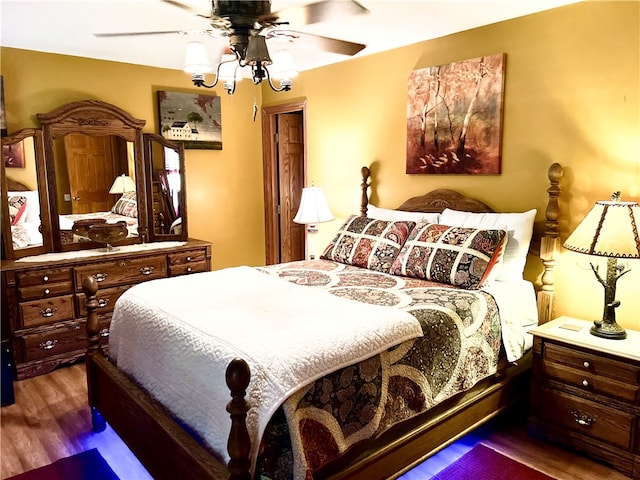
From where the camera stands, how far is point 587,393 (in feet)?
7.88

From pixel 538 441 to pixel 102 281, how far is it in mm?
3147

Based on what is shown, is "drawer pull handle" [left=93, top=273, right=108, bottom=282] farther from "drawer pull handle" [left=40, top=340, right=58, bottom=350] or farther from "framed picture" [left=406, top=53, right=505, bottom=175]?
"framed picture" [left=406, top=53, right=505, bottom=175]

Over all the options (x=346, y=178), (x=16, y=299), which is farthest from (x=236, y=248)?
(x=16, y=299)

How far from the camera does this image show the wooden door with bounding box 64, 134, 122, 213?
3.83 meters

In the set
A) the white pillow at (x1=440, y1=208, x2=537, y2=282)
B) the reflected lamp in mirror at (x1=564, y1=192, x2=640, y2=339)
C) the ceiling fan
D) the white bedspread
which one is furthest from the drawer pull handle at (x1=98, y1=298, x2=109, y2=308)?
the reflected lamp in mirror at (x1=564, y1=192, x2=640, y2=339)

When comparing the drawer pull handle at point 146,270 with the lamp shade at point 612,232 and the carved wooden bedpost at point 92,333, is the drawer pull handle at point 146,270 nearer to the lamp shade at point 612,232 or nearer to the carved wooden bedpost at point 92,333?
the carved wooden bedpost at point 92,333

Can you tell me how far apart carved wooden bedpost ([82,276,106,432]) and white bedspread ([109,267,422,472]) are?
0.11m

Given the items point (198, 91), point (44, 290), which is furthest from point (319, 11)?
point (198, 91)

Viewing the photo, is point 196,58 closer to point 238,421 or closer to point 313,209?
point 238,421

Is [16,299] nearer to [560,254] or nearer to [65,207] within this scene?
[65,207]

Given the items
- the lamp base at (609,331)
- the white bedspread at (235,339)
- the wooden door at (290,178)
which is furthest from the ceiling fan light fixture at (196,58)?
the wooden door at (290,178)

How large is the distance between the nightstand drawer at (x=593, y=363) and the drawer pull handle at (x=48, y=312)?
10.7 feet

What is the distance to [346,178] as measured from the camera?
14.1ft

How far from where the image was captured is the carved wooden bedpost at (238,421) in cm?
149
